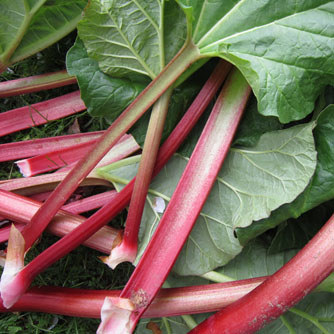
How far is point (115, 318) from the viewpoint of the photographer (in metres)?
1.17

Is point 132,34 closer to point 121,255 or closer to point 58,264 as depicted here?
point 121,255

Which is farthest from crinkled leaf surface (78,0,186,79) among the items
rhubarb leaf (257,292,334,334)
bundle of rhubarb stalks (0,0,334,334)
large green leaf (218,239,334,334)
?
rhubarb leaf (257,292,334,334)

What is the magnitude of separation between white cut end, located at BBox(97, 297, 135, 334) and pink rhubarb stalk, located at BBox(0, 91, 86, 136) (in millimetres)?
772

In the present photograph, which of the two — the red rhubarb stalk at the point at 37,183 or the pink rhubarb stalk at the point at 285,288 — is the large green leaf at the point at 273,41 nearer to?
the pink rhubarb stalk at the point at 285,288

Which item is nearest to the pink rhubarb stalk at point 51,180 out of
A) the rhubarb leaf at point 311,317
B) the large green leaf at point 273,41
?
the large green leaf at point 273,41

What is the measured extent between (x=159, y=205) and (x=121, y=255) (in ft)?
0.65

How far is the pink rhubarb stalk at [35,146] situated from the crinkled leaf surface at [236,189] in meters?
0.24

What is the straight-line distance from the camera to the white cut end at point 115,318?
3.78 feet

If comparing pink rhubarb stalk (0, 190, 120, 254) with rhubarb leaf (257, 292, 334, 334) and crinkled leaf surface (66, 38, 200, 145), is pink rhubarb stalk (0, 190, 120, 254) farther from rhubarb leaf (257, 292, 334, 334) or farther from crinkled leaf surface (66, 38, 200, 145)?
rhubarb leaf (257, 292, 334, 334)

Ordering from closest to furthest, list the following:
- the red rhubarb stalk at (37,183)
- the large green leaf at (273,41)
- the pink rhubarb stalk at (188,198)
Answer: the large green leaf at (273,41) < the pink rhubarb stalk at (188,198) < the red rhubarb stalk at (37,183)

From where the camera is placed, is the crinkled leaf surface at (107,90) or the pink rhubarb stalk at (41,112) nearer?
the crinkled leaf surface at (107,90)

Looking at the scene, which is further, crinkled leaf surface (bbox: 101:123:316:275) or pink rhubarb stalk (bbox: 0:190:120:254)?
pink rhubarb stalk (bbox: 0:190:120:254)

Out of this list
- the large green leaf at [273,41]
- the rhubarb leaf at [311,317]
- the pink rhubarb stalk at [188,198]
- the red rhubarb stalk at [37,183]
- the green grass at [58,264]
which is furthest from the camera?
the green grass at [58,264]

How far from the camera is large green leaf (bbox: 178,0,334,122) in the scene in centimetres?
109
